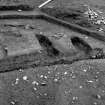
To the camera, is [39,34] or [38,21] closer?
A: [39,34]

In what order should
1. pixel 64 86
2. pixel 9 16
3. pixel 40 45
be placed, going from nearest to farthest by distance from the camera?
1. pixel 64 86
2. pixel 40 45
3. pixel 9 16

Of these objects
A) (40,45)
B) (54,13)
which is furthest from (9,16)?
(40,45)

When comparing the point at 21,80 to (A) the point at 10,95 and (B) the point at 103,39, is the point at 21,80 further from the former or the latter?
(B) the point at 103,39

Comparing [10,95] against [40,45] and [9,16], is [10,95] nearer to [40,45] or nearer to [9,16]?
[40,45]

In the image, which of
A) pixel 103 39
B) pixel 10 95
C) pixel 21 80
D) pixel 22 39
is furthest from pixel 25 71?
pixel 103 39

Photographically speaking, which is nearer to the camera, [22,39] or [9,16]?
[22,39]

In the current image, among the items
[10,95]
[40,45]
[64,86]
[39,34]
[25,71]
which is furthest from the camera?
[39,34]
